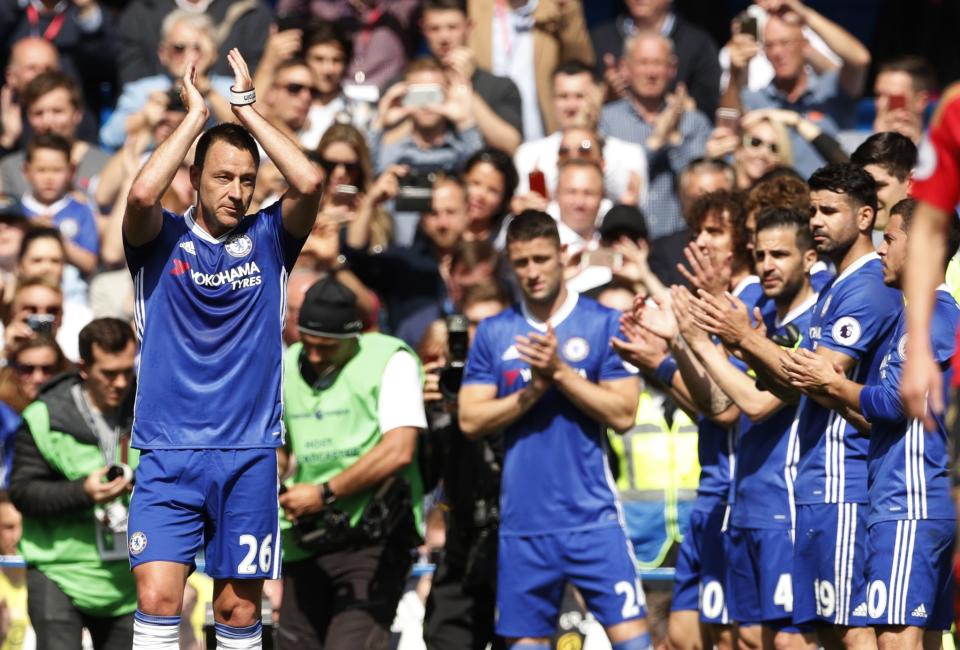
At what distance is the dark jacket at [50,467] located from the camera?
9.57 metres

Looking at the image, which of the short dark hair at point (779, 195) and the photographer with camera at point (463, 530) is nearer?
the short dark hair at point (779, 195)

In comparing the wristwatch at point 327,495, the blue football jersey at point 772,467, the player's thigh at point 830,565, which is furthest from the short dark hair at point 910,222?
the wristwatch at point 327,495

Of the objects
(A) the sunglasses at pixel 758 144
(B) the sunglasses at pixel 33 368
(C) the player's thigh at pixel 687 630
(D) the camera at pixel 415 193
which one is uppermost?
(A) the sunglasses at pixel 758 144

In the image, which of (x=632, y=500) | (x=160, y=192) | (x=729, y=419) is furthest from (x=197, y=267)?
(x=632, y=500)

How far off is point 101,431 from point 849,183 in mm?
4505

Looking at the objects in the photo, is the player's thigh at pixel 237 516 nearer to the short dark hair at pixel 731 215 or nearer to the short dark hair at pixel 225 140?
the short dark hair at pixel 225 140

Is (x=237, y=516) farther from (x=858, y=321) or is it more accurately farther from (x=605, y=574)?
(x=858, y=321)

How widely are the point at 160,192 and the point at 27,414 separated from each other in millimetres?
2802

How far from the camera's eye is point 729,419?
9188mm

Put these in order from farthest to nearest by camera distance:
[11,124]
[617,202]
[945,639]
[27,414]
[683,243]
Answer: [11,124], [617,202], [683,243], [27,414], [945,639]

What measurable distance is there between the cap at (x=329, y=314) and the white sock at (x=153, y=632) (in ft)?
8.14

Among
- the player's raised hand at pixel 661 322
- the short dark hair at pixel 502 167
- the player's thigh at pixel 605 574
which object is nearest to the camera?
the player's raised hand at pixel 661 322

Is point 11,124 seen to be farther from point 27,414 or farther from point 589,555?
point 589,555

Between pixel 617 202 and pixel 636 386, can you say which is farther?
pixel 617 202
